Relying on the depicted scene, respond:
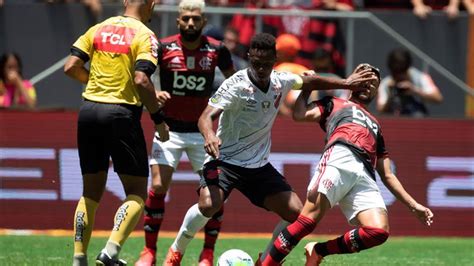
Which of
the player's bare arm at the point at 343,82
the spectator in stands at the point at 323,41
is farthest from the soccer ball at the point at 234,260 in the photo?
the spectator in stands at the point at 323,41

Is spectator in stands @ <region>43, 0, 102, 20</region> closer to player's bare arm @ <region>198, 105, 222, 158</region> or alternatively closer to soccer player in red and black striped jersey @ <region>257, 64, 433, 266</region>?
player's bare arm @ <region>198, 105, 222, 158</region>

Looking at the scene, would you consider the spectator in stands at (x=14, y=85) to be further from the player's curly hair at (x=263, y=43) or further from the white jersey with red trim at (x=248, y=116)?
the player's curly hair at (x=263, y=43)

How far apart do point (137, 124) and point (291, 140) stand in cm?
641

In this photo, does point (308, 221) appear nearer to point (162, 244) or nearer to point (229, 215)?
point (162, 244)

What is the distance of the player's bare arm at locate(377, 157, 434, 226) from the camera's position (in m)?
10.1

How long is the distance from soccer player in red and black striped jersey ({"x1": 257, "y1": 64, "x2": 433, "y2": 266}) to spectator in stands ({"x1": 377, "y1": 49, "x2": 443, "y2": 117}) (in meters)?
6.50

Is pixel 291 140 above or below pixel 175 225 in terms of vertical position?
above

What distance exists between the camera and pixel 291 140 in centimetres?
1622

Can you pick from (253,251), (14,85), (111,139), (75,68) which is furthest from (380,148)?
(14,85)

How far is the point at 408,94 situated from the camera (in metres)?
16.8

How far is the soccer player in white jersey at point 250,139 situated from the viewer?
10.2 meters

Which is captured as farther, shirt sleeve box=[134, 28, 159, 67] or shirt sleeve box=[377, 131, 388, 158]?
shirt sleeve box=[377, 131, 388, 158]

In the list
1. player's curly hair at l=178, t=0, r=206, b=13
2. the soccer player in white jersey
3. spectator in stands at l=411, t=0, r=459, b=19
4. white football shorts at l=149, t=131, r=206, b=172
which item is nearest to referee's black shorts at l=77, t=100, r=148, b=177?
the soccer player in white jersey

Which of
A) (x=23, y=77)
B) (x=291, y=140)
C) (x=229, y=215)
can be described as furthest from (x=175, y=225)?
(x=23, y=77)
